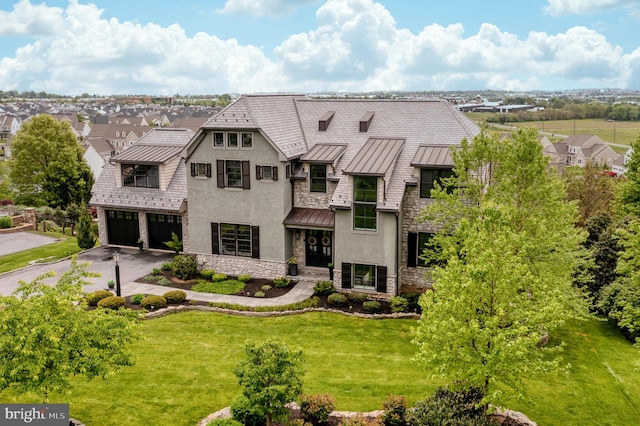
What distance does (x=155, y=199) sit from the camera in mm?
33875

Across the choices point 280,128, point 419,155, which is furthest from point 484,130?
point 280,128

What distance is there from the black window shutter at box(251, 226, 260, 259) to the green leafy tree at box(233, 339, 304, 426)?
16.9 meters

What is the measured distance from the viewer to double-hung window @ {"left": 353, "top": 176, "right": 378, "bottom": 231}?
88.6 ft

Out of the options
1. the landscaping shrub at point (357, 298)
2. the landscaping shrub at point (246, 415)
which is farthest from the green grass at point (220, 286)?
the landscaping shrub at point (246, 415)

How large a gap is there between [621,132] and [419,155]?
14367 cm

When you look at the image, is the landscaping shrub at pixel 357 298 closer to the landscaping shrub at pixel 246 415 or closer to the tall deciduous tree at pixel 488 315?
the tall deciduous tree at pixel 488 315

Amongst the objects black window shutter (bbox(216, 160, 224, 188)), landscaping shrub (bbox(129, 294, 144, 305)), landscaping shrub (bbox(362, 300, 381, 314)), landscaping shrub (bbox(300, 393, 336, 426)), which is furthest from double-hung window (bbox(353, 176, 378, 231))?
landscaping shrub (bbox(300, 393, 336, 426))

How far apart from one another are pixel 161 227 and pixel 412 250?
1740 cm

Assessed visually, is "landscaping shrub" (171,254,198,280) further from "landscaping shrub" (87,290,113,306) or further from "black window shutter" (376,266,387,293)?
"black window shutter" (376,266,387,293)

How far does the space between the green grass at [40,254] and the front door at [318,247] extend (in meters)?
17.6

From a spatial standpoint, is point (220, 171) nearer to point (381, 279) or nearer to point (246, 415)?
point (381, 279)

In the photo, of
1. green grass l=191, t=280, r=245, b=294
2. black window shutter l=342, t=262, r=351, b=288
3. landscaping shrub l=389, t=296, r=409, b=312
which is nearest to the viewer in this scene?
landscaping shrub l=389, t=296, r=409, b=312

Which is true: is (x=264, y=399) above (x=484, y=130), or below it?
below

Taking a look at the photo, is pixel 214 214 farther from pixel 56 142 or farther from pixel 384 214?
pixel 56 142
